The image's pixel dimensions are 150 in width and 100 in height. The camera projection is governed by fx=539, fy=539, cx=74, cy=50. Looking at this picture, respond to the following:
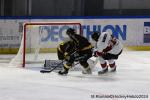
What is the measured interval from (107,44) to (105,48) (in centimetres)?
8

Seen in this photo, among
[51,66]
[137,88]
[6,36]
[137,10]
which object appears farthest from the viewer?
[137,10]

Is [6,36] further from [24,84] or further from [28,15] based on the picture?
[24,84]

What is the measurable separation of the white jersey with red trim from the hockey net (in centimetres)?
144

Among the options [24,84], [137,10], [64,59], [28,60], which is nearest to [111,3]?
[137,10]

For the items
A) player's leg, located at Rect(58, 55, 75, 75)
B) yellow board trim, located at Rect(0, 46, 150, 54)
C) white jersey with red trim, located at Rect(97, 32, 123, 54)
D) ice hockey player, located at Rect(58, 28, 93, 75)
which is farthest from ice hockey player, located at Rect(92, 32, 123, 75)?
yellow board trim, located at Rect(0, 46, 150, 54)

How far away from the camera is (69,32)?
855cm

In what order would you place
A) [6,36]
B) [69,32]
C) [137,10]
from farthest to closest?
[137,10] → [6,36] → [69,32]

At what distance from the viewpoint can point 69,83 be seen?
313 inches

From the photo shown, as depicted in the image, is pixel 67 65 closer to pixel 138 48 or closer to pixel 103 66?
pixel 103 66

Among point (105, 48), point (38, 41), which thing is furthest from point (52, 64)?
point (105, 48)

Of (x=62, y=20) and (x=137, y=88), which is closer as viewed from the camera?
(x=137, y=88)

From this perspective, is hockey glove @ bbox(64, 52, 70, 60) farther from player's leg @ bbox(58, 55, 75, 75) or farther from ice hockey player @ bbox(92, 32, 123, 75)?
ice hockey player @ bbox(92, 32, 123, 75)

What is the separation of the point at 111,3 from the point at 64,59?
175 inches

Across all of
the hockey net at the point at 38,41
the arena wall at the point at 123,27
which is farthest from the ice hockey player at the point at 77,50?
the arena wall at the point at 123,27
